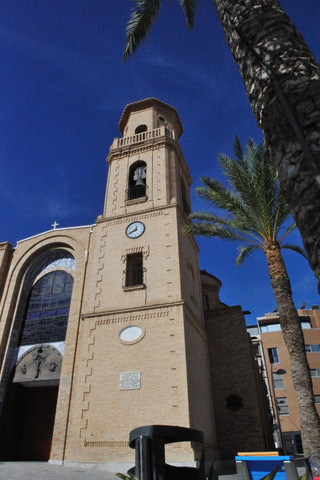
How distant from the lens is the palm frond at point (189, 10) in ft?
30.1

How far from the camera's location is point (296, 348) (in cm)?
926

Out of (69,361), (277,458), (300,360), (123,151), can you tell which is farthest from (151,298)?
(123,151)

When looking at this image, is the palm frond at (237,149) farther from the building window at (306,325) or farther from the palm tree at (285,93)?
the building window at (306,325)

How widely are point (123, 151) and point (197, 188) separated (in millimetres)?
7913

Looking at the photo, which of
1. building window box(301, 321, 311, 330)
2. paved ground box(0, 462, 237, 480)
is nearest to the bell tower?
paved ground box(0, 462, 237, 480)

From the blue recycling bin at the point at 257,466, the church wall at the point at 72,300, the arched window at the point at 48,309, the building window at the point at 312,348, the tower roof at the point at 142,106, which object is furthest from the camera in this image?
the building window at the point at 312,348

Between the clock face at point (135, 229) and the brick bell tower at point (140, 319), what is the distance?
0.17ft

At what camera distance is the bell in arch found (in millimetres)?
17844

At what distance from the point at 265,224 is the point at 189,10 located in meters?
6.28

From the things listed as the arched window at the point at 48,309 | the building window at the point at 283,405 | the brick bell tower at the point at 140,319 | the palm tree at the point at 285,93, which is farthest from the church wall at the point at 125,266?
the building window at the point at 283,405

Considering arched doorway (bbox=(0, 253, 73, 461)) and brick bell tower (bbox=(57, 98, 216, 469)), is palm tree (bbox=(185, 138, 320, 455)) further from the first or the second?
arched doorway (bbox=(0, 253, 73, 461))

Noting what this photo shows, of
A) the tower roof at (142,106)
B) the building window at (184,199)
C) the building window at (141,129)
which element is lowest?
the building window at (184,199)

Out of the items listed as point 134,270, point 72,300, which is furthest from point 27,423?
point 134,270

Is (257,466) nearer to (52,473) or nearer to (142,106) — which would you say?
(52,473)
